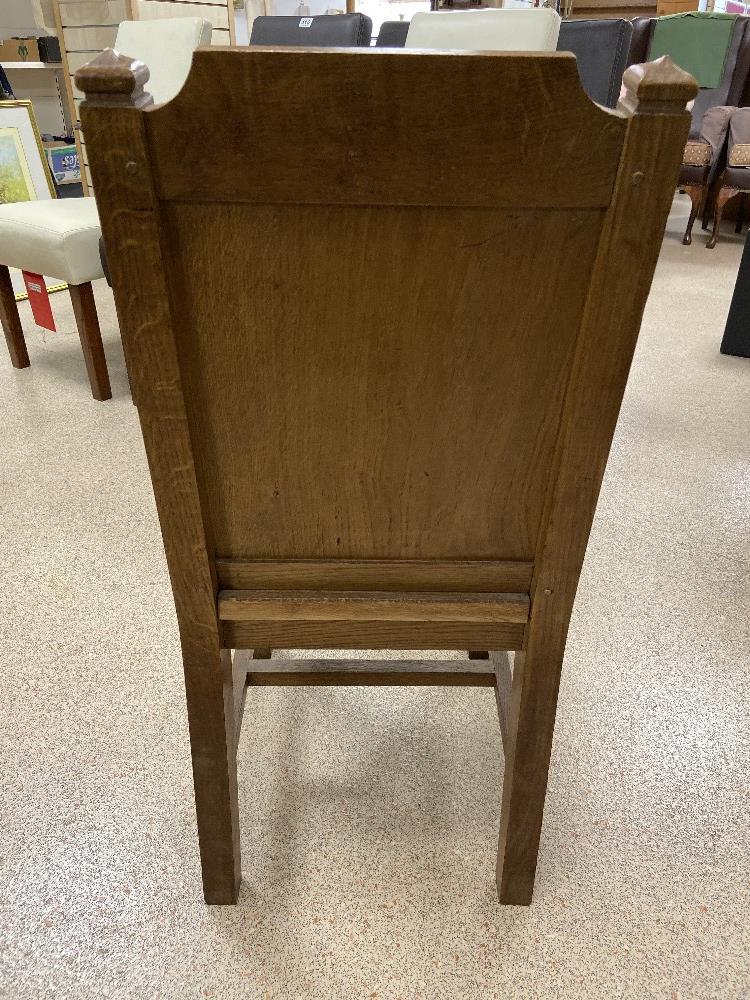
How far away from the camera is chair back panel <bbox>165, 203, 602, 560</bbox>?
53 centimetres

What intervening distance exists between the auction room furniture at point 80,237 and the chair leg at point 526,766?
5.54ft

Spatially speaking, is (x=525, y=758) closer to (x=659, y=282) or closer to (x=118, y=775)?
(x=118, y=775)

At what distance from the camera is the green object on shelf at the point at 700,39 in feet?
15.0

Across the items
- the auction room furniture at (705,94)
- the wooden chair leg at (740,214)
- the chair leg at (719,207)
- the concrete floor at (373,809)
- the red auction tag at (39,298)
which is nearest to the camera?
the concrete floor at (373,809)

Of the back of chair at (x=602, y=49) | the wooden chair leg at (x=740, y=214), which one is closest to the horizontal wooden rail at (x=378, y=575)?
the back of chair at (x=602, y=49)

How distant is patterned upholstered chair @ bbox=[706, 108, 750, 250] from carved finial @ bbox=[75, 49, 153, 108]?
4221 mm

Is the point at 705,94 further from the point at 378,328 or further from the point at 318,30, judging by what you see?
the point at 378,328

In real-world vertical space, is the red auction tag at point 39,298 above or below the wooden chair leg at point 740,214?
above

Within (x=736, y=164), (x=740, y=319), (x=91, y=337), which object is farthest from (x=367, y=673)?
(x=736, y=164)

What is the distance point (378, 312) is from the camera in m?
0.56

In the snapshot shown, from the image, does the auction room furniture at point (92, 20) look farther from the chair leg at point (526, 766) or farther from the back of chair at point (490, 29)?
the chair leg at point (526, 766)

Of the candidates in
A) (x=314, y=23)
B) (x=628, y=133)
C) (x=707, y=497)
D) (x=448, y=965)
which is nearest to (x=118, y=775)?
(x=448, y=965)

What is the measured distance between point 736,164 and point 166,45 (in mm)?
2991

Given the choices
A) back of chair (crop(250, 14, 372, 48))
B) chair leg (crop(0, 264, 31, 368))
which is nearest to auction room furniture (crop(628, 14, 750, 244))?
back of chair (crop(250, 14, 372, 48))
